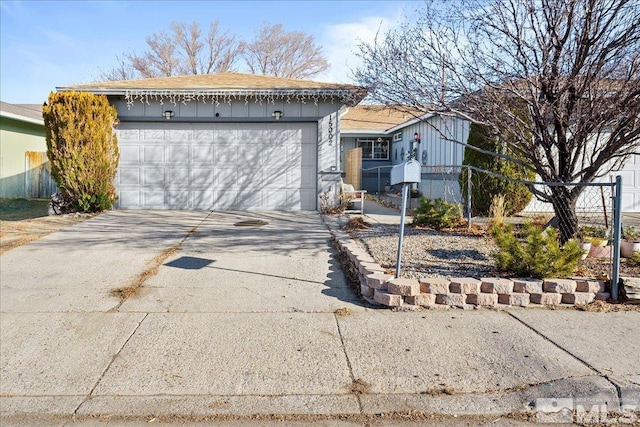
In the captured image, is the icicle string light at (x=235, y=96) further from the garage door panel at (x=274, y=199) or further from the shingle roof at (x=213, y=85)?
the garage door panel at (x=274, y=199)

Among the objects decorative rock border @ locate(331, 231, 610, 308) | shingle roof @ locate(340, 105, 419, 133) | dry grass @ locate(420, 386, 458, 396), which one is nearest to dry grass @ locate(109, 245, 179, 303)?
decorative rock border @ locate(331, 231, 610, 308)

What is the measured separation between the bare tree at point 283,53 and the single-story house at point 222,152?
22.2m

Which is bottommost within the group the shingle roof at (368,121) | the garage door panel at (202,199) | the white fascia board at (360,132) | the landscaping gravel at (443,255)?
the landscaping gravel at (443,255)

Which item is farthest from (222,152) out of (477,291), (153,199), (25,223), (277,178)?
(477,291)

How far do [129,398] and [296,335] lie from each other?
1.54m

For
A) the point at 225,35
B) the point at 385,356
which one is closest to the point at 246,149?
the point at 385,356

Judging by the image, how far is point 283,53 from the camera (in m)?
34.2

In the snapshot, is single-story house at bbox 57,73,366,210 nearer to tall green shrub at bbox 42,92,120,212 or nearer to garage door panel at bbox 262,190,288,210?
garage door panel at bbox 262,190,288,210

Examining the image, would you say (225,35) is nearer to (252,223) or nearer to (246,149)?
(246,149)

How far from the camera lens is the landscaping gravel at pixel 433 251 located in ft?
20.3

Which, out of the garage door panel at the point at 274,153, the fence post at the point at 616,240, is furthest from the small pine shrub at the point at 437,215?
the garage door panel at the point at 274,153

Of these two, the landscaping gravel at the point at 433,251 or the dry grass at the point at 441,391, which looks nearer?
the dry grass at the point at 441,391

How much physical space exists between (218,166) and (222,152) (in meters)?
0.36

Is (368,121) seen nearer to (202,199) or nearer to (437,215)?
(202,199)
